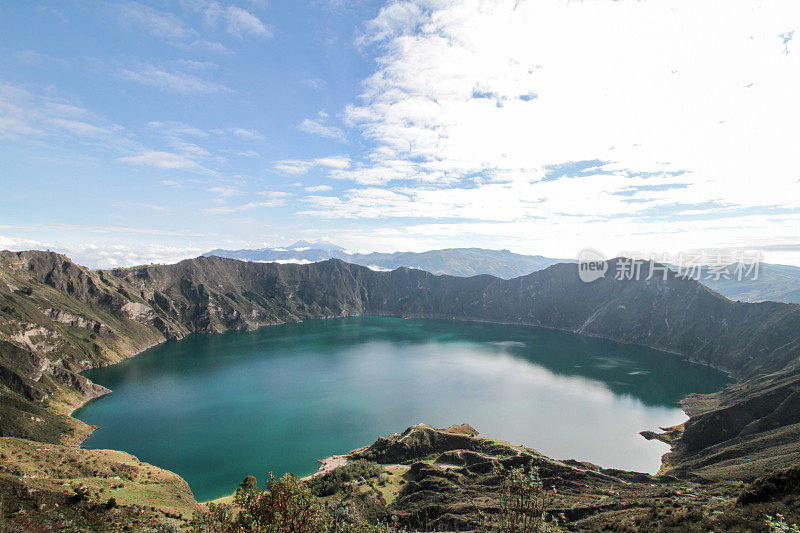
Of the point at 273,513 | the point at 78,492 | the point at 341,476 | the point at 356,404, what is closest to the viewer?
the point at 273,513

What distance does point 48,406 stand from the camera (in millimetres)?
106312

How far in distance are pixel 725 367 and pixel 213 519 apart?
8079 inches

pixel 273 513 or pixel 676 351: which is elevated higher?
pixel 273 513

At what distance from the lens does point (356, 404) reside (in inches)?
4562

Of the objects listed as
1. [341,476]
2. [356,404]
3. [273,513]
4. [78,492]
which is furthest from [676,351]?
[78,492]

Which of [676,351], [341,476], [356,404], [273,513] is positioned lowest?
[356,404]

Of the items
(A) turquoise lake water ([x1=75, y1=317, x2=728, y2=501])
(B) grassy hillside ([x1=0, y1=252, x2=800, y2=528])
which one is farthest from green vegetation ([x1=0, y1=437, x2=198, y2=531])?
(B) grassy hillside ([x1=0, y1=252, x2=800, y2=528])

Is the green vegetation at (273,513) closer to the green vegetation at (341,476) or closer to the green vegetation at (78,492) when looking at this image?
the green vegetation at (78,492)

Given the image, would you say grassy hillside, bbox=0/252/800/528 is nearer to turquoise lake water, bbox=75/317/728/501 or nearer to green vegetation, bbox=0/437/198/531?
turquoise lake water, bbox=75/317/728/501

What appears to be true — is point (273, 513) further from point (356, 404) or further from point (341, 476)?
point (356, 404)

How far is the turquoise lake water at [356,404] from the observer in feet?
279

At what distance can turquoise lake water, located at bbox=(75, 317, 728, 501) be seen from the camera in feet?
279

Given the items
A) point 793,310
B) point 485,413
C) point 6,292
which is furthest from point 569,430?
point 6,292

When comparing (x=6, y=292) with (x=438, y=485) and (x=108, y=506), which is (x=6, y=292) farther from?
(x=438, y=485)
